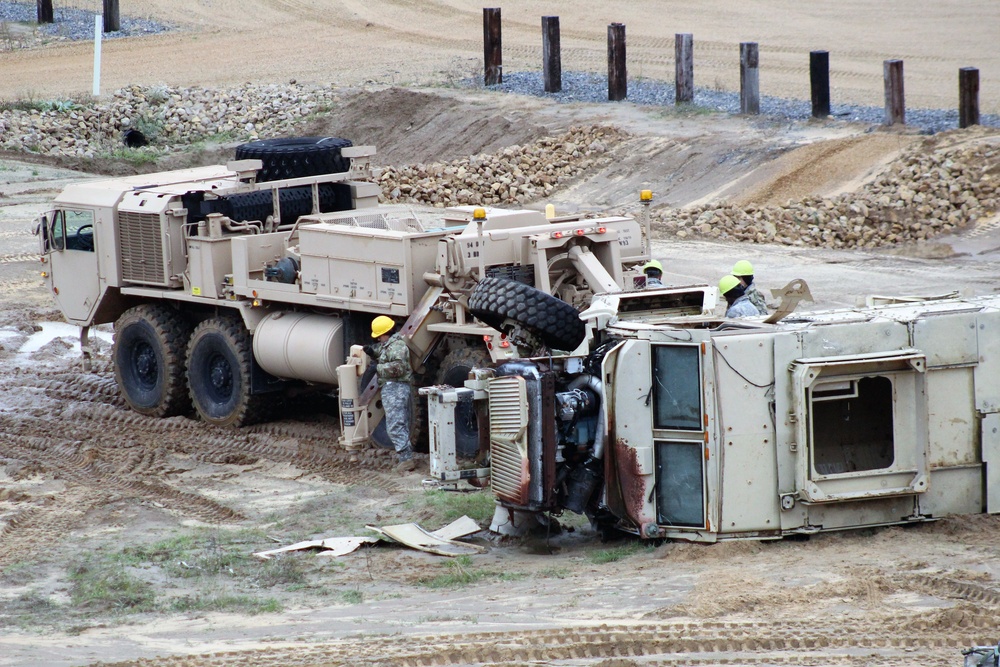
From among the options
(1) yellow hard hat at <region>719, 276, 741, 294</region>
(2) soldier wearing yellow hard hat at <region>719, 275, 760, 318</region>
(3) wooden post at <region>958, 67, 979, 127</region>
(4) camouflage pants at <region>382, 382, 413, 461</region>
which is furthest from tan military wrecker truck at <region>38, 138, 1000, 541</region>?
(3) wooden post at <region>958, 67, 979, 127</region>

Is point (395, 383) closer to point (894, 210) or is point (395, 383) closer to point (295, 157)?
point (295, 157)

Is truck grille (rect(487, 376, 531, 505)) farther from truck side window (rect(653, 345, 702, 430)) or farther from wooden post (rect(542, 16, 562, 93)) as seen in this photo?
wooden post (rect(542, 16, 562, 93))

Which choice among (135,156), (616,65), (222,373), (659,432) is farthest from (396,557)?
(135,156)

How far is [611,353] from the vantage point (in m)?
9.36

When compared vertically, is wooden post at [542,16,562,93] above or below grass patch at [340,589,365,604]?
above

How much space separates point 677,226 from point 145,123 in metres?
14.7

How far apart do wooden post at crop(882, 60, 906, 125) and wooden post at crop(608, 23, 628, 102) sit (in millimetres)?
5899

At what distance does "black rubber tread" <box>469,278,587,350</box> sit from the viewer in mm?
10336

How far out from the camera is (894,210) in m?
20.2

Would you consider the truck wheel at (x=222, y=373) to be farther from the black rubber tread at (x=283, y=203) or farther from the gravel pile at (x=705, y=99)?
the gravel pile at (x=705, y=99)

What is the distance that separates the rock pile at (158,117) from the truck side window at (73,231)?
1534 cm

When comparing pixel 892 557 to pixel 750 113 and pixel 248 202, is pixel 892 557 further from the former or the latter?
pixel 750 113

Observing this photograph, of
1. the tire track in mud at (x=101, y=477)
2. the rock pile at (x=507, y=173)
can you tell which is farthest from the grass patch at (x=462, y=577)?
the rock pile at (x=507, y=173)

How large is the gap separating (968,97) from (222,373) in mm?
12587
